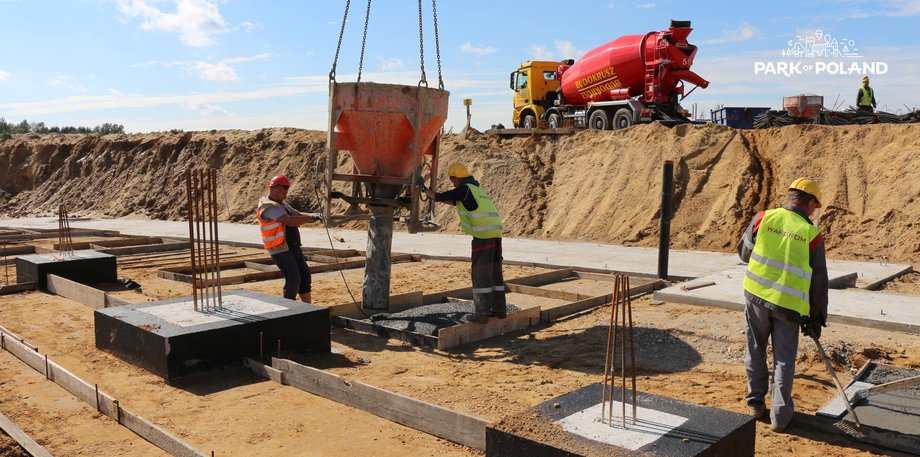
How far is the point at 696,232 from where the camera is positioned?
1502 cm

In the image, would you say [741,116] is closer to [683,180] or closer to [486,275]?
[683,180]

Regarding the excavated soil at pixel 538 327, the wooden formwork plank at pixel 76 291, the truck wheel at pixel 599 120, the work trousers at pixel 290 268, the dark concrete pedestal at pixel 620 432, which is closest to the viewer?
the dark concrete pedestal at pixel 620 432

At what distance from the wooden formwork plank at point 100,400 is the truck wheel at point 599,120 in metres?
16.4

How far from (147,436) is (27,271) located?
7150mm

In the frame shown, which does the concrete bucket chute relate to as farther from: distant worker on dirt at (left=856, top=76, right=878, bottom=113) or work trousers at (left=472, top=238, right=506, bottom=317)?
distant worker on dirt at (left=856, top=76, right=878, bottom=113)

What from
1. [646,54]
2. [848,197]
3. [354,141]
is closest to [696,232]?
[848,197]

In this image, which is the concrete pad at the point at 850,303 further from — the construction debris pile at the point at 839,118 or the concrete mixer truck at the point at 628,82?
the concrete mixer truck at the point at 628,82

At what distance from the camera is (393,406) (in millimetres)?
4977

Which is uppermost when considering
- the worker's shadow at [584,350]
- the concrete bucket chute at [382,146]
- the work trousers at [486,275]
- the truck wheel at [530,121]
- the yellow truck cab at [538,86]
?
the yellow truck cab at [538,86]

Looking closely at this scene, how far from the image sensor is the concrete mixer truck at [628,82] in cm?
1856

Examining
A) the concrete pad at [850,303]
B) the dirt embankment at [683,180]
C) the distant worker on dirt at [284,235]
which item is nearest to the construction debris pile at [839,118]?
the dirt embankment at [683,180]

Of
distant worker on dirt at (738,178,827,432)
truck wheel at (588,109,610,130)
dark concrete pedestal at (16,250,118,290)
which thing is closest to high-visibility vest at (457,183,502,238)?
distant worker on dirt at (738,178,827,432)

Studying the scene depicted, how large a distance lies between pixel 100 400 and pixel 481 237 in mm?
3723

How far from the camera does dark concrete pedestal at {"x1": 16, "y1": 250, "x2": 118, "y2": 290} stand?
1012 cm
